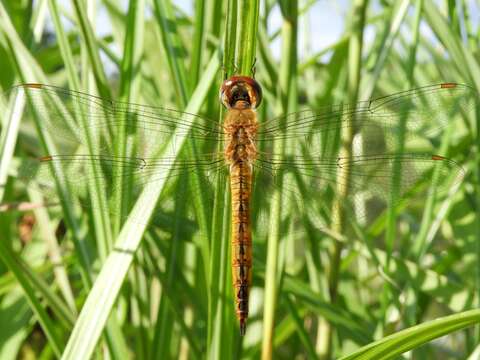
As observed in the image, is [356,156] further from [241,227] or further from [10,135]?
[10,135]

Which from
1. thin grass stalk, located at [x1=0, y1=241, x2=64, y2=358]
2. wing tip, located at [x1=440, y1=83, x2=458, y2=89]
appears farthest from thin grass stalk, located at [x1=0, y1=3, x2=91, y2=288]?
wing tip, located at [x1=440, y1=83, x2=458, y2=89]

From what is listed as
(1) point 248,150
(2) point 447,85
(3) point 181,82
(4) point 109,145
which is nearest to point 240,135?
(1) point 248,150

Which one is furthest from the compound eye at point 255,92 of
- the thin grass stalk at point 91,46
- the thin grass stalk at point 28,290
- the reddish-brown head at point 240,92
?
the thin grass stalk at point 28,290

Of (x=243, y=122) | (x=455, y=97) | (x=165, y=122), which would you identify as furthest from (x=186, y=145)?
(x=455, y=97)

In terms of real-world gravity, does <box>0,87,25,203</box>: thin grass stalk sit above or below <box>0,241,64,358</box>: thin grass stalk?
above

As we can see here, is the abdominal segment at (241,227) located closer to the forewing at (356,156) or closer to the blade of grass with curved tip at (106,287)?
the forewing at (356,156)

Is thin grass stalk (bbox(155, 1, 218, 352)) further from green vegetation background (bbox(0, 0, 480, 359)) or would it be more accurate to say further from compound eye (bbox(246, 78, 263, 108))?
compound eye (bbox(246, 78, 263, 108))
